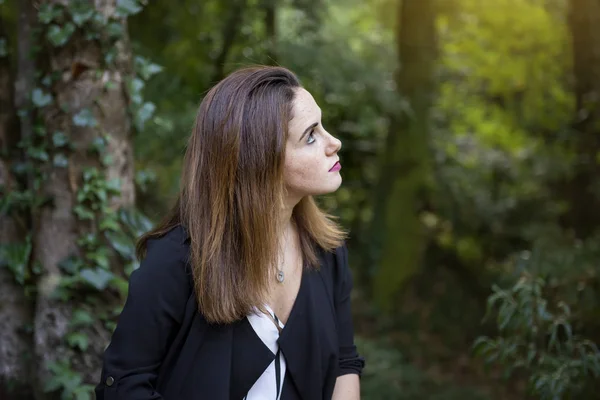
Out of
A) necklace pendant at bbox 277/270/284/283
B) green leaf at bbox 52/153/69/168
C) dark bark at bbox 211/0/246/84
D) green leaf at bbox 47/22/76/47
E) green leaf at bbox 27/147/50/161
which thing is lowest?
necklace pendant at bbox 277/270/284/283

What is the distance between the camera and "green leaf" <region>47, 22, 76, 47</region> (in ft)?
8.58

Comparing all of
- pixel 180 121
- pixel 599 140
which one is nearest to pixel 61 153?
pixel 180 121

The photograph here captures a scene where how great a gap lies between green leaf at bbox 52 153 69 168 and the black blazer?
96 cm

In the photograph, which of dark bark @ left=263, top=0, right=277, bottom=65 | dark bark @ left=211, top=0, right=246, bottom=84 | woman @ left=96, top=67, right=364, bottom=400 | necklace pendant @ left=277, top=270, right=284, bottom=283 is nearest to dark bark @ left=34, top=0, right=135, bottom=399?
woman @ left=96, top=67, right=364, bottom=400

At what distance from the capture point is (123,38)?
275 centimetres

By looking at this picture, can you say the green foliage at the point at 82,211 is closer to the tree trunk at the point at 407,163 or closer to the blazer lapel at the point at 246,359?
the blazer lapel at the point at 246,359

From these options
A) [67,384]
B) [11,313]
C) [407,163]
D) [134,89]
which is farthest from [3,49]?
[407,163]

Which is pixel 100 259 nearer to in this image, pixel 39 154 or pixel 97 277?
pixel 97 277

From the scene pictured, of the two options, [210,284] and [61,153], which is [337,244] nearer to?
[210,284]

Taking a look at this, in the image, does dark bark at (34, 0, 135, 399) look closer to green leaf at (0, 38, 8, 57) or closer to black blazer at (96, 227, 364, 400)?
green leaf at (0, 38, 8, 57)

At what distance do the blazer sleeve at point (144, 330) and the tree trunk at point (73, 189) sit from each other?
0.93 metres

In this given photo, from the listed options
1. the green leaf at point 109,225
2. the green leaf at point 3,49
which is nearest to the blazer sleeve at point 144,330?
the green leaf at point 109,225

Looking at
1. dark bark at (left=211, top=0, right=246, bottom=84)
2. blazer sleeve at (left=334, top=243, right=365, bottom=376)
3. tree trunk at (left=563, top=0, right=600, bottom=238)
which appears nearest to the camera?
blazer sleeve at (left=334, top=243, right=365, bottom=376)

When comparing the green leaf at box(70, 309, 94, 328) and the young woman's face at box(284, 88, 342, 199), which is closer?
the young woman's face at box(284, 88, 342, 199)
